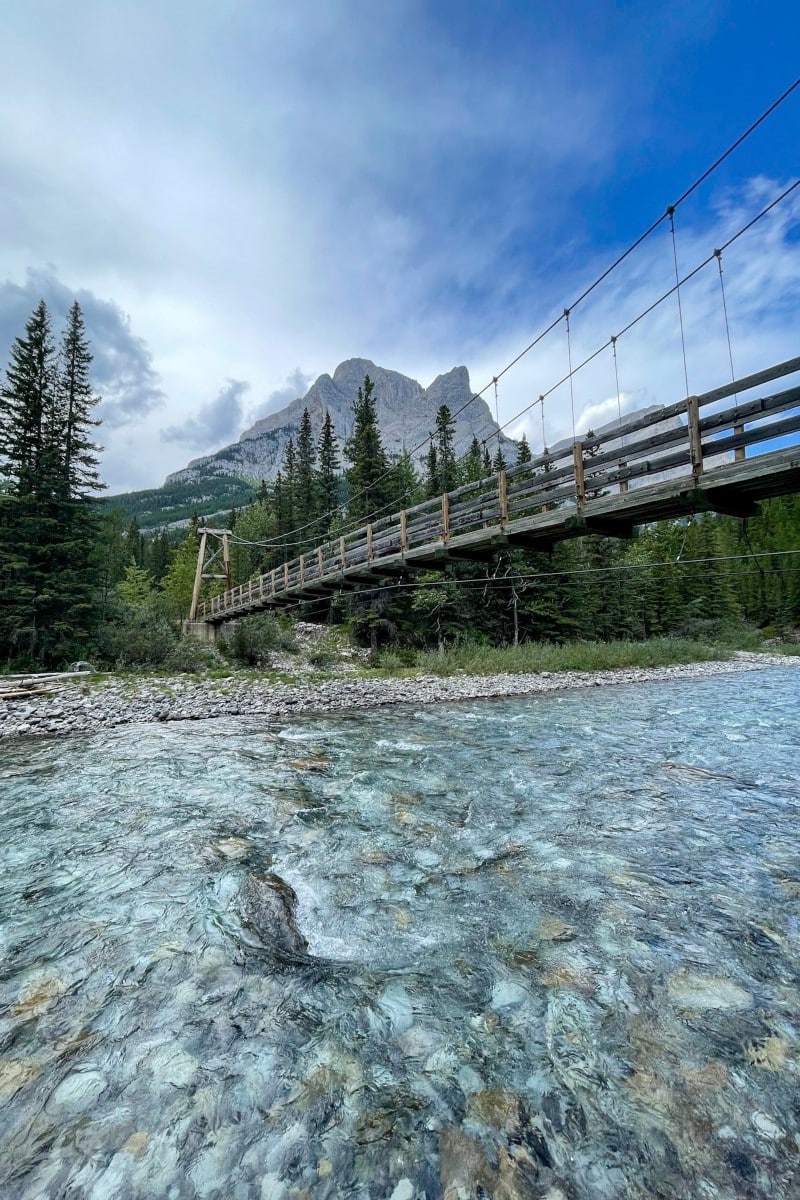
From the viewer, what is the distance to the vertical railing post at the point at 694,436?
583cm

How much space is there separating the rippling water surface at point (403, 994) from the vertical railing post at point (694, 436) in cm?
368

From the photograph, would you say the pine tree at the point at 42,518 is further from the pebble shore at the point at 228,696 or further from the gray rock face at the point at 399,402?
the gray rock face at the point at 399,402

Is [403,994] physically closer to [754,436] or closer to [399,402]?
[754,436]

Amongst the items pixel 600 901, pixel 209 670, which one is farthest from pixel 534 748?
pixel 209 670

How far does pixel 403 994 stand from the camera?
2.40m

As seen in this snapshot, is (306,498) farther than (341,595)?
Yes

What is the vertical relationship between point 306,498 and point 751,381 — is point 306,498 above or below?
above

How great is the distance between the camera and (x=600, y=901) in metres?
3.10

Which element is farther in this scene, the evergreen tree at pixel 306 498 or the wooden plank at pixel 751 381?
the evergreen tree at pixel 306 498

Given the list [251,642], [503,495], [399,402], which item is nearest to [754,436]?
[503,495]

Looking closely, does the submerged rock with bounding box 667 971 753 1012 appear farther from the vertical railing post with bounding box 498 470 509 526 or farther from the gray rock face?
the gray rock face

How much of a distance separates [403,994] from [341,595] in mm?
17714

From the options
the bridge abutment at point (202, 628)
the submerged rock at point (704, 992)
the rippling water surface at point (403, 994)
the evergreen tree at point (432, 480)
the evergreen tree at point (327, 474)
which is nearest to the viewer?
the rippling water surface at point (403, 994)

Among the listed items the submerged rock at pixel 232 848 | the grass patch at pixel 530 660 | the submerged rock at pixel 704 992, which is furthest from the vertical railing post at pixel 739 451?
the grass patch at pixel 530 660
